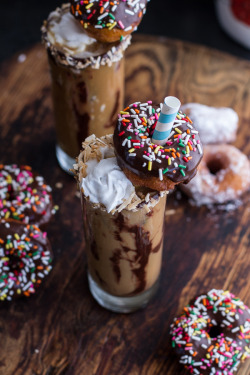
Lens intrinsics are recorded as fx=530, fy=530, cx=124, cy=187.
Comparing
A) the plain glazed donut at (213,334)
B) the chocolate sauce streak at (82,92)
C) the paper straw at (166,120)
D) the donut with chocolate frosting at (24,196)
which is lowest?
the plain glazed donut at (213,334)

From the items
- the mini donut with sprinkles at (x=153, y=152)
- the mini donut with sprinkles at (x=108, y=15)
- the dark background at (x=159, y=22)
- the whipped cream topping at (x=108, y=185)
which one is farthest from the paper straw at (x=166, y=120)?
the dark background at (x=159, y=22)

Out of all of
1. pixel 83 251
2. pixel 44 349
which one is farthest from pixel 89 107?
pixel 44 349

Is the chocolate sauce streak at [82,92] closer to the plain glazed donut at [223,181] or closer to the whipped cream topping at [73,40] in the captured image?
the whipped cream topping at [73,40]

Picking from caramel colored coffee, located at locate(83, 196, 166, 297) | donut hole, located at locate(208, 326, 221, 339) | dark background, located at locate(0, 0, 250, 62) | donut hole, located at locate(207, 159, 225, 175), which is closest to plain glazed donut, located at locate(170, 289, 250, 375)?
donut hole, located at locate(208, 326, 221, 339)

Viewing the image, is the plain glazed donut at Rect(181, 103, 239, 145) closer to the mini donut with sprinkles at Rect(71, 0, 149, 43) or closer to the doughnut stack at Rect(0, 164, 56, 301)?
the mini donut with sprinkles at Rect(71, 0, 149, 43)

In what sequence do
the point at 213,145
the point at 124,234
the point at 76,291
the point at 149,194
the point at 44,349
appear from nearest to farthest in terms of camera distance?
the point at 149,194, the point at 124,234, the point at 44,349, the point at 76,291, the point at 213,145

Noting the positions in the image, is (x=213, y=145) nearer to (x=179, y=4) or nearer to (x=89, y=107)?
(x=89, y=107)
